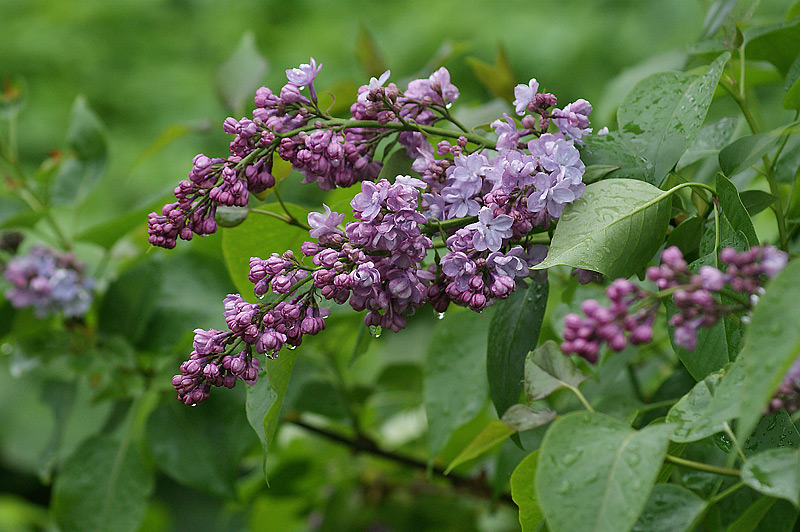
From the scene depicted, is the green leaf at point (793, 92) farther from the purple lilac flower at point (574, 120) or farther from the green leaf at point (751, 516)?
the green leaf at point (751, 516)

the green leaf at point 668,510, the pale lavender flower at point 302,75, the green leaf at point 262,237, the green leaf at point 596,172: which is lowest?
the green leaf at point 668,510

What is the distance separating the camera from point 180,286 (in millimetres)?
986

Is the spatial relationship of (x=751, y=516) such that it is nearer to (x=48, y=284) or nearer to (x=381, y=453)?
(x=381, y=453)

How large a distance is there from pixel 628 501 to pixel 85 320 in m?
0.91

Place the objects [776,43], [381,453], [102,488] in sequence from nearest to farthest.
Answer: [776,43], [102,488], [381,453]

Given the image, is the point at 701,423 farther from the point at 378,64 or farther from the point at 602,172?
the point at 378,64

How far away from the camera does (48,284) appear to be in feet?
3.15

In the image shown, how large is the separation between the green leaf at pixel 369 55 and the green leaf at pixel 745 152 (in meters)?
0.55

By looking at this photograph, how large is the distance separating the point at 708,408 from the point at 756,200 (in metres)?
0.23

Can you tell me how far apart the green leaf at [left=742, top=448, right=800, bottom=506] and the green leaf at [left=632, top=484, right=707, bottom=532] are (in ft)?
0.22

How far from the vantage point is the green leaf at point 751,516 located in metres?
0.43

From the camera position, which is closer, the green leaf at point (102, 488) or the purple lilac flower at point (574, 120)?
the purple lilac flower at point (574, 120)

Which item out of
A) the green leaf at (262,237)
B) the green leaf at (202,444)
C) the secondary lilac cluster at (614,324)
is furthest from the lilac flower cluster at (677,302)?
the green leaf at (202,444)

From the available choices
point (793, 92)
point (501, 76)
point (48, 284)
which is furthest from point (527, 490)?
point (48, 284)
